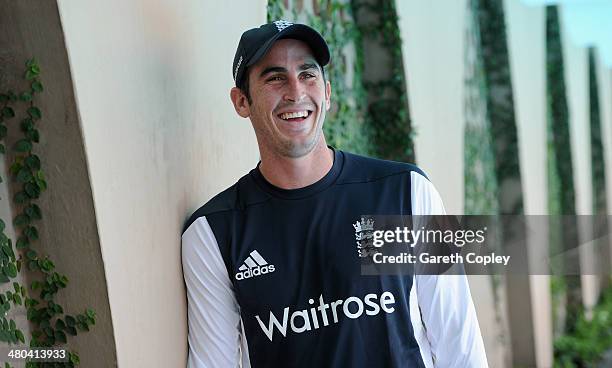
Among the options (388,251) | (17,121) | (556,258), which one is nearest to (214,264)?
(388,251)

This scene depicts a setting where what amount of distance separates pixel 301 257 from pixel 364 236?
6.5 inches

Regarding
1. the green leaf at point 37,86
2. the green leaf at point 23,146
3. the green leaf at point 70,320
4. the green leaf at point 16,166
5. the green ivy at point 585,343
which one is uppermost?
the green leaf at point 37,86

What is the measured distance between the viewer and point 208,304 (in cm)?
213

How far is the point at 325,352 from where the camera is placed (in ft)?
6.64

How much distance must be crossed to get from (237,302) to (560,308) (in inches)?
337

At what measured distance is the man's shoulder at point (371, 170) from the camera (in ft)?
7.08

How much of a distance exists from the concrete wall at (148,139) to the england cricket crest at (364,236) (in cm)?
47

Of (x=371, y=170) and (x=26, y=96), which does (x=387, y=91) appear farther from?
(x=26, y=96)

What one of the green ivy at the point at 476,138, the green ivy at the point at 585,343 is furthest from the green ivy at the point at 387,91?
the green ivy at the point at 585,343

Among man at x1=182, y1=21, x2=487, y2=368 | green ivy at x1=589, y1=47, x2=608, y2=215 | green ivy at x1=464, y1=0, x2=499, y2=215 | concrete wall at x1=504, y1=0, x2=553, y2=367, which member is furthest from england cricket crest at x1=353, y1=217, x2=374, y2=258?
green ivy at x1=589, y1=47, x2=608, y2=215

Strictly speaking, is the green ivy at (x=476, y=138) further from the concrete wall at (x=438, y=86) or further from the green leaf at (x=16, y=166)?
the green leaf at (x=16, y=166)

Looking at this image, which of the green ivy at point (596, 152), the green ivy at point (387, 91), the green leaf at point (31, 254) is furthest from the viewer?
the green ivy at point (596, 152)

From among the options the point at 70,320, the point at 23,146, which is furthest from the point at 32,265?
the point at 23,146

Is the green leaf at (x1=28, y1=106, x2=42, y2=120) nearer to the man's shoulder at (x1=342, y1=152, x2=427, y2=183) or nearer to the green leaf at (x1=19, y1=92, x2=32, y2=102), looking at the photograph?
the green leaf at (x1=19, y1=92, x2=32, y2=102)
